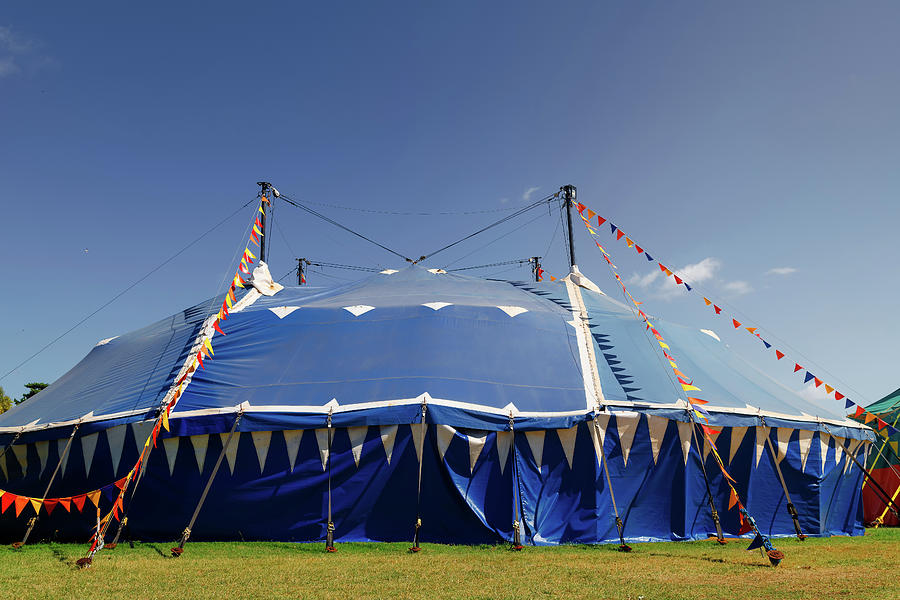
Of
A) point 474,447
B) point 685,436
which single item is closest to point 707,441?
point 685,436

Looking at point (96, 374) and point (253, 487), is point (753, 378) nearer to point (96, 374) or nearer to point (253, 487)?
point (253, 487)

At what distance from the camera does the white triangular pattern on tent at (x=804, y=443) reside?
8.47 meters

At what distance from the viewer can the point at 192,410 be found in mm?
7645

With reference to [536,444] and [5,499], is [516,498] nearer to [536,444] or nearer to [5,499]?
[536,444]

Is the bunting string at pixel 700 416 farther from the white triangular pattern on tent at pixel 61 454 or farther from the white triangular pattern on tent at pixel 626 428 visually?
the white triangular pattern on tent at pixel 61 454

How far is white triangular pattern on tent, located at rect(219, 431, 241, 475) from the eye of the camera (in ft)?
24.5

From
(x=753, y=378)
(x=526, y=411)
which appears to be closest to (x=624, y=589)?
(x=526, y=411)

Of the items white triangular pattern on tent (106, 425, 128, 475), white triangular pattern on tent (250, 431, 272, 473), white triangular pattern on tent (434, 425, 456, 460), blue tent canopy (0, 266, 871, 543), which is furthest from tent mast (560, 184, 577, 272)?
white triangular pattern on tent (106, 425, 128, 475)

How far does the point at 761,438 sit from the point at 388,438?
528 centimetres

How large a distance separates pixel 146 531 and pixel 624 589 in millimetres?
5935

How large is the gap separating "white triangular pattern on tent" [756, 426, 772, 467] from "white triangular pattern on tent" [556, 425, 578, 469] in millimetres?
2788

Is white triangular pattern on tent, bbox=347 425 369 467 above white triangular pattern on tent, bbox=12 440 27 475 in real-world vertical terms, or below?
above

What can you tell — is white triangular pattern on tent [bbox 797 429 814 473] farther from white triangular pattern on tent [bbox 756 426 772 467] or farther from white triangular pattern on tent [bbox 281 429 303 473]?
white triangular pattern on tent [bbox 281 429 303 473]

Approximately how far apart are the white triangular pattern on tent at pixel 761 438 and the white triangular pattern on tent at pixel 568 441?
9.15 ft
